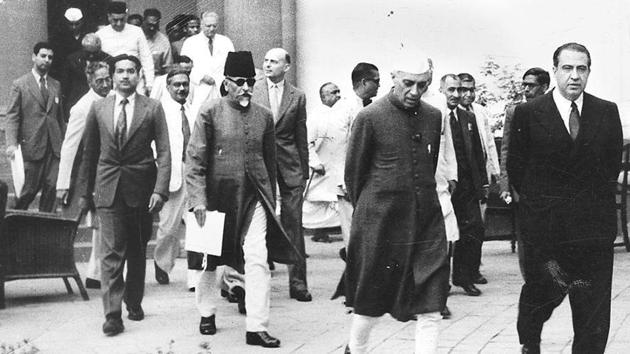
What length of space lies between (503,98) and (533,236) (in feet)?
28.5

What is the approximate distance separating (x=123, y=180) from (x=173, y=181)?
2191 millimetres

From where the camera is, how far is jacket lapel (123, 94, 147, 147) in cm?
927

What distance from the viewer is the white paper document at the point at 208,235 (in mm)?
8547

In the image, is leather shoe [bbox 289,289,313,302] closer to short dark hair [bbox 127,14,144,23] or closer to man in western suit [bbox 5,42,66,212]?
man in western suit [bbox 5,42,66,212]

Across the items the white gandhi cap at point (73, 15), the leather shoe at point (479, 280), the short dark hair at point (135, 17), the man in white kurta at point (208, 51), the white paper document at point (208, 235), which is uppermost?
the white gandhi cap at point (73, 15)

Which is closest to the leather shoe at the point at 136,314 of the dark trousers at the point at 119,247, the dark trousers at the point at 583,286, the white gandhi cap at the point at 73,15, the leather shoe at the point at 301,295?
the dark trousers at the point at 119,247

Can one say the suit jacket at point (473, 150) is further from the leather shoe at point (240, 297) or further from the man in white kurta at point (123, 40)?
the man in white kurta at point (123, 40)

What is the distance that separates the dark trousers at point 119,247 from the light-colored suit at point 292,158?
1.27 metres

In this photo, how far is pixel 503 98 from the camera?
51.2 feet

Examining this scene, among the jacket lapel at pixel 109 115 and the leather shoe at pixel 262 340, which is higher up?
the jacket lapel at pixel 109 115

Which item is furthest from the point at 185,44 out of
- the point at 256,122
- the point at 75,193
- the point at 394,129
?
the point at 394,129

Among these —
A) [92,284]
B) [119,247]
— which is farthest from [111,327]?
[92,284]

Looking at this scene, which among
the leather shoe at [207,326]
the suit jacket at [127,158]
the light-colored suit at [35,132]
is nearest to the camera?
the leather shoe at [207,326]

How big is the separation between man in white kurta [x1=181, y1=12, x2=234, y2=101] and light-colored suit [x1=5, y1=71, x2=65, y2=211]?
1.62 meters
